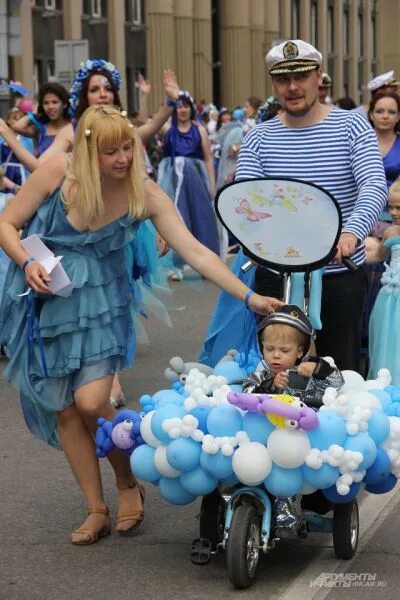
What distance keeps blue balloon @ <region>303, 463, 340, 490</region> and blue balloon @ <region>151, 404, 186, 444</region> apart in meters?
0.51

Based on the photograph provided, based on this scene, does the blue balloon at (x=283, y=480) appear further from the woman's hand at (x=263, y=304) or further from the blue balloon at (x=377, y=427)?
the woman's hand at (x=263, y=304)

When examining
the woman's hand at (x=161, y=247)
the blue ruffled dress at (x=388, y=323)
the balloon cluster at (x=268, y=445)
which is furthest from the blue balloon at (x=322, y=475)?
the blue ruffled dress at (x=388, y=323)

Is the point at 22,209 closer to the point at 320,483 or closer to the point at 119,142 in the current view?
the point at 119,142

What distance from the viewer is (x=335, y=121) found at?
6.33m

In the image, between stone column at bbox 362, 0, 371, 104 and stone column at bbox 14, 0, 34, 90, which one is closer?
stone column at bbox 14, 0, 34, 90

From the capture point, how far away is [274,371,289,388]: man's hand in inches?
A: 210

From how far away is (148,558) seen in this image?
18.7 feet

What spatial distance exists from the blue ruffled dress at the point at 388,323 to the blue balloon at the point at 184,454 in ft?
10.9

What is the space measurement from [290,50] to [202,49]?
43.0 metres

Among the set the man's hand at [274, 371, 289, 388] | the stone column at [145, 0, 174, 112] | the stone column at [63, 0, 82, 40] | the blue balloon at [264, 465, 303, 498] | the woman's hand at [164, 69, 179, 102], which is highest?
the woman's hand at [164, 69, 179, 102]

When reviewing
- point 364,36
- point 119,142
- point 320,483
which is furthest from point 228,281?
point 364,36

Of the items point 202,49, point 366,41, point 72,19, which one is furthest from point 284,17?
point 72,19

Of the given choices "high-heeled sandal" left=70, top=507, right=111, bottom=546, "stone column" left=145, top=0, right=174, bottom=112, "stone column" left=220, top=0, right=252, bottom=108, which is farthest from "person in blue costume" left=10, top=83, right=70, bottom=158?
"stone column" left=220, top=0, right=252, bottom=108

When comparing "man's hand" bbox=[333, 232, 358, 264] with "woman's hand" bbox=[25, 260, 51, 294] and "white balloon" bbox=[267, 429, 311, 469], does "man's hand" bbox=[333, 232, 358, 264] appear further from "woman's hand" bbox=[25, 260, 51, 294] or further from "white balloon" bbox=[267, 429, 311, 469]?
"woman's hand" bbox=[25, 260, 51, 294]
